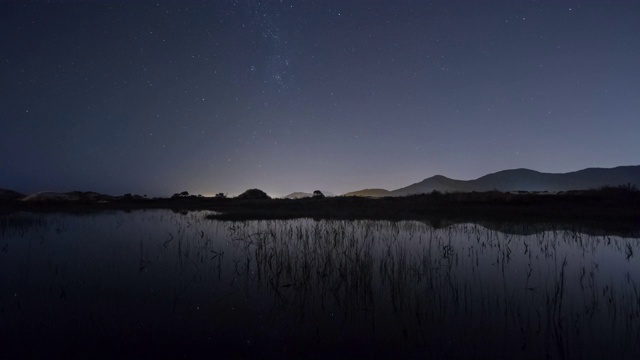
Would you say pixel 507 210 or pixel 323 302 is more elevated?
pixel 507 210

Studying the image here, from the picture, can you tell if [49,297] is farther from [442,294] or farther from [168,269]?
[442,294]

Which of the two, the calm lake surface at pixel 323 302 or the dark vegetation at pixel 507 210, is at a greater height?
the dark vegetation at pixel 507 210

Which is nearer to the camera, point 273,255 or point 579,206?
point 273,255

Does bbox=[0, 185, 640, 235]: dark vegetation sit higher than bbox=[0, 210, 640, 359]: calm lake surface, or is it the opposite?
bbox=[0, 185, 640, 235]: dark vegetation

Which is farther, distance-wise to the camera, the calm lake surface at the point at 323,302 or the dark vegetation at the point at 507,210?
the dark vegetation at the point at 507,210

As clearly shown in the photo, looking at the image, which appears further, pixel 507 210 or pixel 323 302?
pixel 507 210

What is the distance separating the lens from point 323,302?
269 inches

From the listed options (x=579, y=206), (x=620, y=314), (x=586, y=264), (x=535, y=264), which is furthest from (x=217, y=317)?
(x=579, y=206)

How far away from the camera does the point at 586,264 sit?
996 centimetres

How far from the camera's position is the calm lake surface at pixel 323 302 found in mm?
4926

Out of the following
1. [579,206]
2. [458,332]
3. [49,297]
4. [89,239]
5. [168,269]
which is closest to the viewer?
[458,332]

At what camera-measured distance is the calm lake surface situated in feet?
16.2

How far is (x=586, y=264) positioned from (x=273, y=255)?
380 inches

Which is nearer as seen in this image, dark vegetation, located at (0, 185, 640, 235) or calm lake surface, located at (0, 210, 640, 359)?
calm lake surface, located at (0, 210, 640, 359)
